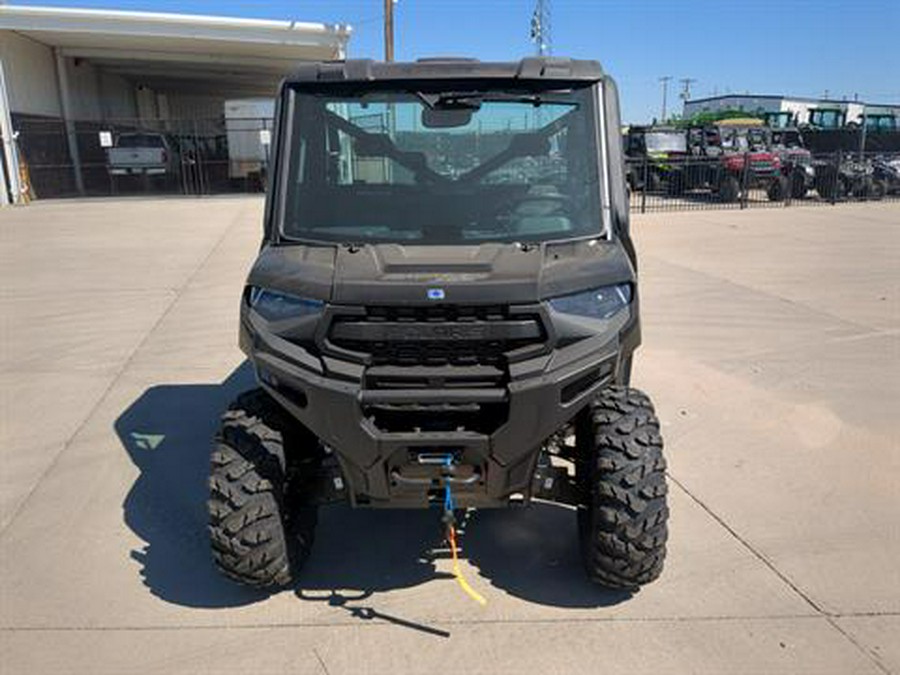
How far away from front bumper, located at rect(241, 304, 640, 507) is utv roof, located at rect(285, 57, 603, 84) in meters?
1.13

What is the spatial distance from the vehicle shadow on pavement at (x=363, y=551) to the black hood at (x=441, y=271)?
1410mm

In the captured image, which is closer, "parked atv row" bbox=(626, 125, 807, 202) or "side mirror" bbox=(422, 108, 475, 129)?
"side mirror" bbox=(422, 108, 475, 129)

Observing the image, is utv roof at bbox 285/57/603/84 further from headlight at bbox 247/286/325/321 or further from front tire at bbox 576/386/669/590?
front tire at bbox 576/386/669/590

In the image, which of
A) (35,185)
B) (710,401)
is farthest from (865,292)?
(35,185)

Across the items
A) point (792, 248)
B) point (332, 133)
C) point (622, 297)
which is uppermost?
point (332, 133)

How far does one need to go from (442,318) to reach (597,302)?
0.62 metres

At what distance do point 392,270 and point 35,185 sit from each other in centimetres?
2368

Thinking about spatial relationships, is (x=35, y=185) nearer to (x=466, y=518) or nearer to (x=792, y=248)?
(x=792, y=248)

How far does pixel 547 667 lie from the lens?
2977mm

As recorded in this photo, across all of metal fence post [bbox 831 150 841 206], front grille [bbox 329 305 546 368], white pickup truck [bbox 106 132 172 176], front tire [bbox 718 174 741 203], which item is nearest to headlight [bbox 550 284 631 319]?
front grille [bbox 329 305 546 368]

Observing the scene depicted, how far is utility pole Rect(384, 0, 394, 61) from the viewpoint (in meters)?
27.0

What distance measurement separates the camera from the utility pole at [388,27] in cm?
2701

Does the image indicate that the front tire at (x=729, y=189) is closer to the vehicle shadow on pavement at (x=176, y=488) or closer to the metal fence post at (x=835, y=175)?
the metal fence post at (x=835, y=175)

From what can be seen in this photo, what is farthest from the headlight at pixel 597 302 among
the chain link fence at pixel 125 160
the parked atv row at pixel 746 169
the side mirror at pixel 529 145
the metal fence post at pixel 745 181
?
the chain link fence at pixel 125 160
